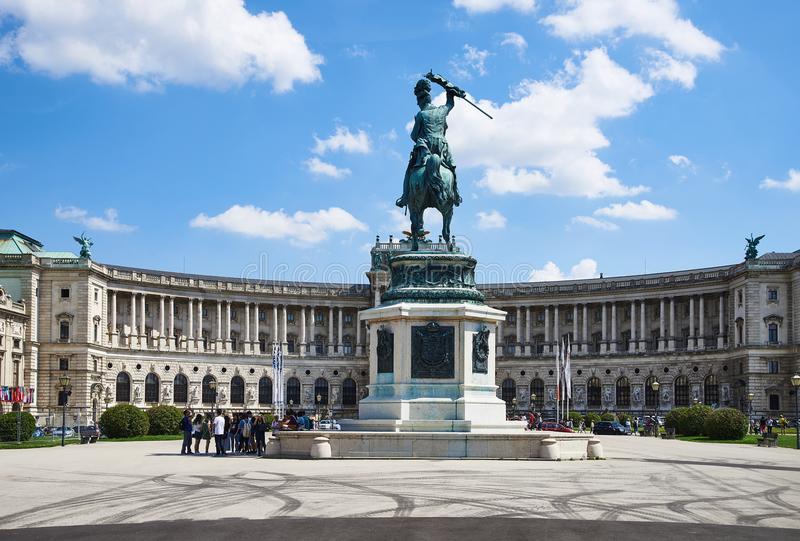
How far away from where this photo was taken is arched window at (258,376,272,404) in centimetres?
13375

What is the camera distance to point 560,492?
26.1 meters

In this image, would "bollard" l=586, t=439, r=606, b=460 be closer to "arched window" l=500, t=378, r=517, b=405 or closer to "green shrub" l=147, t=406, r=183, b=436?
"green shrub" l=147, t=406, r=183, b=436

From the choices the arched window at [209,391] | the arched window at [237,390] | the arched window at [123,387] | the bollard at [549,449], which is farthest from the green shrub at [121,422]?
the arched window at [237,390]

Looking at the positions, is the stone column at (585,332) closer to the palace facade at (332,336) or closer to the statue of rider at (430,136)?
the palace facade at (332,336)

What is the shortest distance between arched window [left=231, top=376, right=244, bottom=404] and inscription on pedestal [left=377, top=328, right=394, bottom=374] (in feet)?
306

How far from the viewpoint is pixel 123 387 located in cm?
12031

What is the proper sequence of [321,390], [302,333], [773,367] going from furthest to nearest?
[302,333]
[321,390]
[773,367]

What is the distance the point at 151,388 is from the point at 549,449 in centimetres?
9313

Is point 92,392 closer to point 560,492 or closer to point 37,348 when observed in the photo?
point 37,348

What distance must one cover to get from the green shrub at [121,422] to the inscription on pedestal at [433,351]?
39.0 meters

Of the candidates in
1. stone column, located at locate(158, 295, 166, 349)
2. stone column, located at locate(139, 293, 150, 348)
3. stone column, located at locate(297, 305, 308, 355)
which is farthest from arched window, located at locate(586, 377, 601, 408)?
stone column, located at locate(139, 293, 150, 348)

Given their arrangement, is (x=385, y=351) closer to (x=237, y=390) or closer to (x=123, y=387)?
(x=123, y=387)

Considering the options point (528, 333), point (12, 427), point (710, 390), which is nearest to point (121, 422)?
point (12, 427)

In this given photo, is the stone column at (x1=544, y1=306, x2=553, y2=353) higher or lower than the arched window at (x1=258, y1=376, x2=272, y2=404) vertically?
higher
